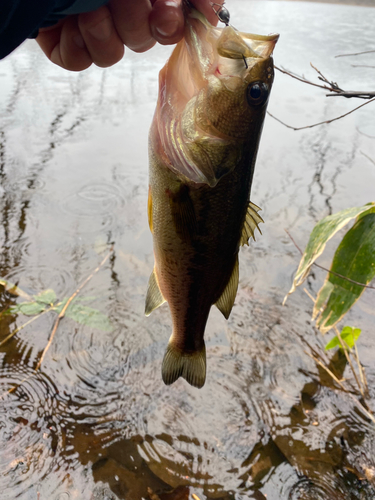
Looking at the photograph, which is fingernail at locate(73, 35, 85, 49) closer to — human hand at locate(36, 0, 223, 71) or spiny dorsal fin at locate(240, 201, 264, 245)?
human hand at locate(36, 0, 223, 71)

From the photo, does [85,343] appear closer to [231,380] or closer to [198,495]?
[231,380]

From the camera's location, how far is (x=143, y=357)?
2730 mm

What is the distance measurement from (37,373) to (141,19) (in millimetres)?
2115

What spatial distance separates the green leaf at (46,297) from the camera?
9.88 feet

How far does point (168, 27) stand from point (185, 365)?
1.25 m

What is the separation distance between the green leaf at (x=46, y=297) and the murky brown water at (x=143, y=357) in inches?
1.9

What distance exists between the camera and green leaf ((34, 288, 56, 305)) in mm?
3012

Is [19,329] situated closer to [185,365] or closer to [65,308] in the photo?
[65,308]

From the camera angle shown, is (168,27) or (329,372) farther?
(329,372)

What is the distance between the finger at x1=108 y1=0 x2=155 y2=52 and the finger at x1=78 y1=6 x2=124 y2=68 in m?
0.03

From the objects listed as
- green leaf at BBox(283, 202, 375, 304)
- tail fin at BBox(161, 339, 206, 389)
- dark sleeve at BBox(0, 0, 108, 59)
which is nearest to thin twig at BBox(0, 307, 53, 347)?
tail fin at BBox(161, 339, 206, 389)

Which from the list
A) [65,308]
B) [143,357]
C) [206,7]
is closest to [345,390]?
[143,357]

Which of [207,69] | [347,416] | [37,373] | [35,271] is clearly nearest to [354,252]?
[347,416]

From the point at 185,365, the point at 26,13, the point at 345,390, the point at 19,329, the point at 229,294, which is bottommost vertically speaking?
the point at 19,329
